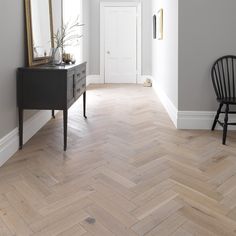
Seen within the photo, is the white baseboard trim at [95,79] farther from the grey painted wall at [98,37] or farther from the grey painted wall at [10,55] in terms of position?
the grey painted wall at [10,55]

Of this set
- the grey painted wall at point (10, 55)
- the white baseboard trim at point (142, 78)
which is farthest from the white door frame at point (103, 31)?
the grey painted wall at point (10, 55)

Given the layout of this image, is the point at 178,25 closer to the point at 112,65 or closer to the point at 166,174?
the point at 166,174

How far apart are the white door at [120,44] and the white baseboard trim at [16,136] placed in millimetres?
5154

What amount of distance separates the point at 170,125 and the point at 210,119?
0.51 meters

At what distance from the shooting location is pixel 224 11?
11.8 ft

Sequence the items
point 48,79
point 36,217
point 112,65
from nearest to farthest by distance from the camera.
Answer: point 36,217 → point 48,79 → point 112,65

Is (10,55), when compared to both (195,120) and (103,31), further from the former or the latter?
(103,31)

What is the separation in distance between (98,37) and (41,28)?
514 centimetres

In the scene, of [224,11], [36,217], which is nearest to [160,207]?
[36,217]

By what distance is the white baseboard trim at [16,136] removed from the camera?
2640 millimetres

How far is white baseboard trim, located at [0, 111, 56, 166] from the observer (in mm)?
2640

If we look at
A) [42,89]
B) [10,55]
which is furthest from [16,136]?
[10,55]

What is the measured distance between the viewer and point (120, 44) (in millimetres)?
8766

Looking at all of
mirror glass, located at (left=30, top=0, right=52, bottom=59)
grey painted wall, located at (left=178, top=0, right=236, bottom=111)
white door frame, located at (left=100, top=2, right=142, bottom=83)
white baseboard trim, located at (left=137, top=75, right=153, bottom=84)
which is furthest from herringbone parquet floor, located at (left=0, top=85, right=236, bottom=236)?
white door frame, located at (left=100, top=2, right=142, bottom=83)
